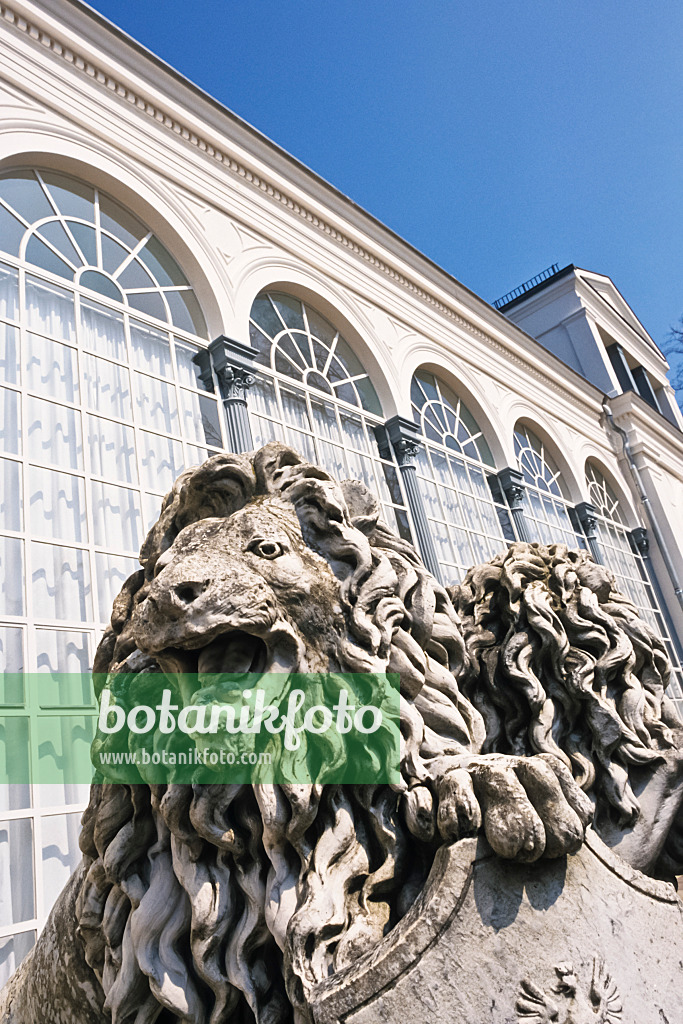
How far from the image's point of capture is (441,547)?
361 inches

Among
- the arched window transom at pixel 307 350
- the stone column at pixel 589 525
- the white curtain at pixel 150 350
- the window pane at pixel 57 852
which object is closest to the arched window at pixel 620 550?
the stone column at pixel 589 525

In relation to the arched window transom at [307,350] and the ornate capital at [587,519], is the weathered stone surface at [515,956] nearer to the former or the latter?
the arched window transom at [307,350]

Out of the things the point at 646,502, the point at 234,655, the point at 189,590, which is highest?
the point at 646,502

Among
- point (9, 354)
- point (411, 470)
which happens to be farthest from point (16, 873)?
point (411, 470)

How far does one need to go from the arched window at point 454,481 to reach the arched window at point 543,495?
1.00m

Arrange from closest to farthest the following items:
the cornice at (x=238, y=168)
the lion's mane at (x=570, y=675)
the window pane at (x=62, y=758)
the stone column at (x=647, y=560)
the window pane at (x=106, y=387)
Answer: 1. the lion's mane at (x=570, y=675)
2. the window pane at (x=62, y=758)
3. the window pane at (x=106, y=387)
4. the cornice at (x=238, y=168)
5. the stone column at (x=647, y=560)

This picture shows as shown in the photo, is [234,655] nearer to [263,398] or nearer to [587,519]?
[263,398]

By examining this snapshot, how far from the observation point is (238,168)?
8141 millimetres

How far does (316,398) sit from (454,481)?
2709mm

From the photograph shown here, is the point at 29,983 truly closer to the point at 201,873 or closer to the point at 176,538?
the point at 201,873

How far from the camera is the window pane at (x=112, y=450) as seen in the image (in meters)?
5.55

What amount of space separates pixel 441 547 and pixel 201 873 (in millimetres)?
8094

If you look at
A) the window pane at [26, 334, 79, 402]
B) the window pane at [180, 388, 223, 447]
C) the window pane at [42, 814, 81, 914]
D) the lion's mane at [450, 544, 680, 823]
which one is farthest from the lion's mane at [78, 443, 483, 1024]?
the window pane at [180, 388, 223, 447]

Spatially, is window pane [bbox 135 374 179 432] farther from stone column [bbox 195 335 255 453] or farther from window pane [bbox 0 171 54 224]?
window pane [bbox 0 171 54 224]
